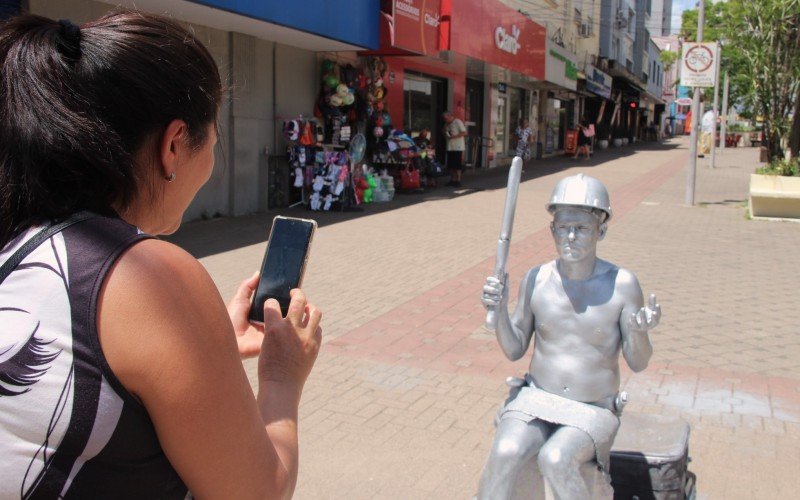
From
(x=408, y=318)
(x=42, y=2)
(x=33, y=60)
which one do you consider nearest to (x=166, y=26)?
(x=33, y=60)

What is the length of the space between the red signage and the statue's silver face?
1305 centimetres

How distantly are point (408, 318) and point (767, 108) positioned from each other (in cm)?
1147

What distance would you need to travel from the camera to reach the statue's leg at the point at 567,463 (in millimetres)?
2500

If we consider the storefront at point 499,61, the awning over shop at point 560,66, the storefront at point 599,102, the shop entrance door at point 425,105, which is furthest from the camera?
the storefront at point 599,102

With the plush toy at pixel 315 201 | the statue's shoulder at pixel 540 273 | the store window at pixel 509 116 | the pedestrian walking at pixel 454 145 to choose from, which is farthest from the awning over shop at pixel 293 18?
the store window at pixel 509 116

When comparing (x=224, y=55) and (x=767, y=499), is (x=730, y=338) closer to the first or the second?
(x=767, y=499)

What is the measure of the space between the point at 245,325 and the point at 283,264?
170 mm

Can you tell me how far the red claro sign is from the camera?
13.1m

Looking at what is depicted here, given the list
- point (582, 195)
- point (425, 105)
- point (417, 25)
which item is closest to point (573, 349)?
point (582, 195)

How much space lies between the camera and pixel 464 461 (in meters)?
3.81

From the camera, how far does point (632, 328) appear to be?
2646mm

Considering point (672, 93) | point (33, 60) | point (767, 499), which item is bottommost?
point (767, 499)

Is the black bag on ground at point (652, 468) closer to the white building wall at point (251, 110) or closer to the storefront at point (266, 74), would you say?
the storefront at point (266, 74)

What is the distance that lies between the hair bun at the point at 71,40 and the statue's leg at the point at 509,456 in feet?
6.41
